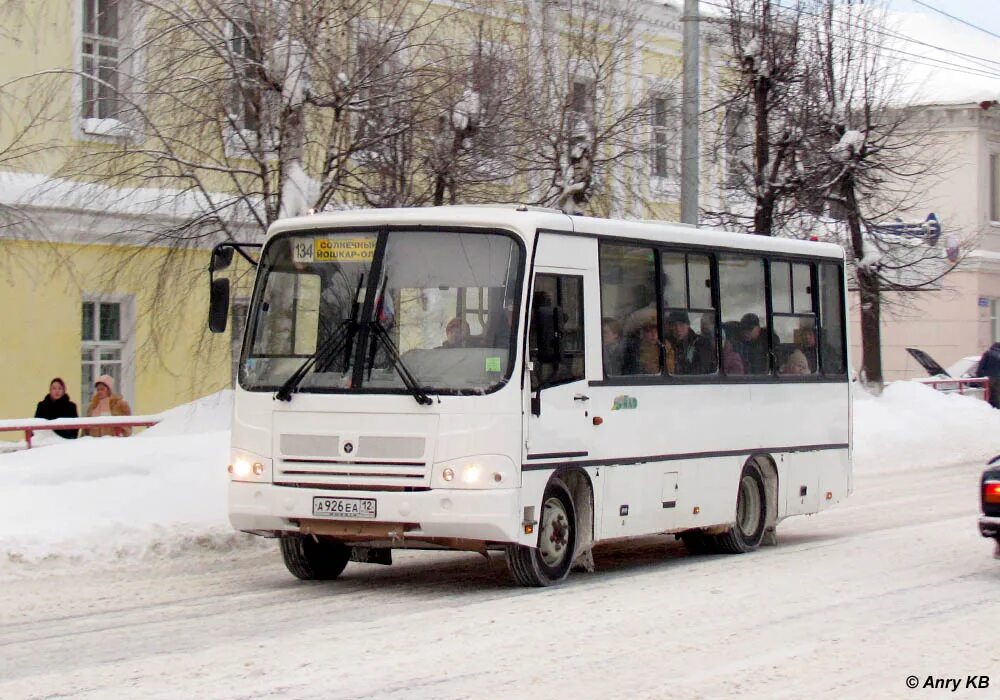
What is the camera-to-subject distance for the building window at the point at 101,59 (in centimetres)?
1862

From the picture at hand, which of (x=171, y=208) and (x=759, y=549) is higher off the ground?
(x=171, y=208)

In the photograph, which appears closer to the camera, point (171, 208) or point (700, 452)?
point (700, 452)

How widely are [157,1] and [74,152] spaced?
2.78m

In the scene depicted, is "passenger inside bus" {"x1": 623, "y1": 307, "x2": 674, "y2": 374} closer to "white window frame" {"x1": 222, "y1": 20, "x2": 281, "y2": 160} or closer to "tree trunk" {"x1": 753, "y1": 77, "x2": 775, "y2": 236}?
"white window frame" {"x1": 222, "y1": 20, "x2": 281, "y2": 160}

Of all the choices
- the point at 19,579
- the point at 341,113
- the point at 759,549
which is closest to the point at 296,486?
the point at 19,579

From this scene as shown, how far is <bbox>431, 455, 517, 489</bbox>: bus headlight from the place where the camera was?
11.6 meters

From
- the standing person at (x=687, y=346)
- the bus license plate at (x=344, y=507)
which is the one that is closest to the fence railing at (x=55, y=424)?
the bus license plate at (x=344, y=507)

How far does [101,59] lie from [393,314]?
1117 cm

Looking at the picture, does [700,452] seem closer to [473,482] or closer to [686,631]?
[473,482]

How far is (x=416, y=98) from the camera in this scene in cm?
1894

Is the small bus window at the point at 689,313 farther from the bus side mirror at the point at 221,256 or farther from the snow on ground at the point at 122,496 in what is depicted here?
the snow on ground at the point at 122,496

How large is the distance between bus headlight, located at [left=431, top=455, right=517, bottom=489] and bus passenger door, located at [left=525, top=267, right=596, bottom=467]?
0.35 m

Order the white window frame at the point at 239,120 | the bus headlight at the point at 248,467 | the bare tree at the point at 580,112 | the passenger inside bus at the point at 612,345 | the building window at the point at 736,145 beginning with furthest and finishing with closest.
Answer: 1. the building window at the point at 736,145
2. the bare tree at the point at 580,112
3. the white window frame at the point at 239,120
4. the passenger inside bus at the point at 612,345
5. the bus headlight at the point at 248,467

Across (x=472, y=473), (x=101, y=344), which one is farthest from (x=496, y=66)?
(x=472, y=473)
